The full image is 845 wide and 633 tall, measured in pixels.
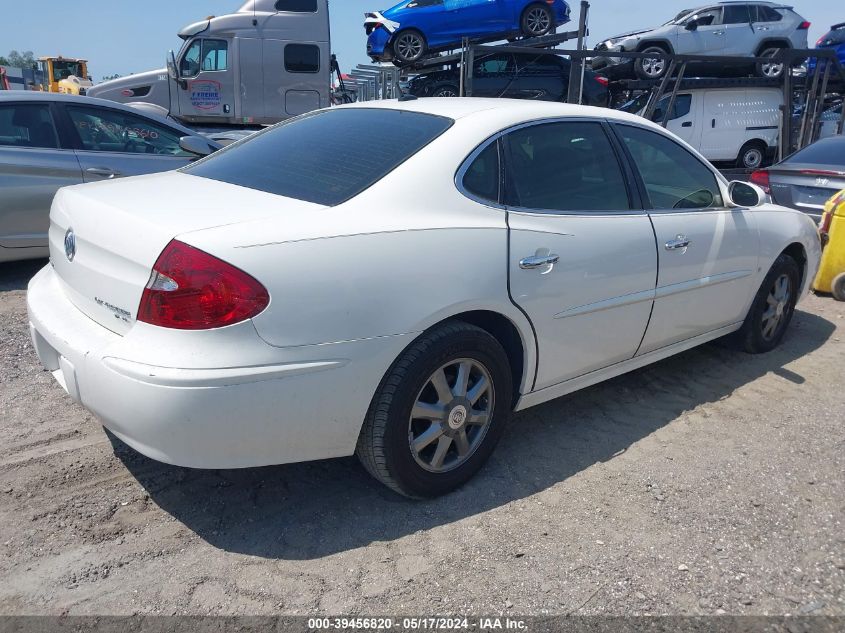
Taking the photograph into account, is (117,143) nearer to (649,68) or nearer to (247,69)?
(247,69)

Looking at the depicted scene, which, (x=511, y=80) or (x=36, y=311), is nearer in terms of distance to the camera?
(x=36, y=311)

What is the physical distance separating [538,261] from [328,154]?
3.24ft

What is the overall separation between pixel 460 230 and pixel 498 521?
1.14 meters

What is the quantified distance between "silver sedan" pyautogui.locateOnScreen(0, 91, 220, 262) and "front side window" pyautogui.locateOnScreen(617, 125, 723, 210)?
316cm

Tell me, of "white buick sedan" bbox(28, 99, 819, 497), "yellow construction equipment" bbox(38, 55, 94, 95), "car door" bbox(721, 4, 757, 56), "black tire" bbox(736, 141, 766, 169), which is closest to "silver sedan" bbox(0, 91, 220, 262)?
"white buick sedan" bbox(28, 99, 819, 497)

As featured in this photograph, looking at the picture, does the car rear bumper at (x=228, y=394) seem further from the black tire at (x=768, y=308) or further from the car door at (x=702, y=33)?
the car door at (x=702, y=33)

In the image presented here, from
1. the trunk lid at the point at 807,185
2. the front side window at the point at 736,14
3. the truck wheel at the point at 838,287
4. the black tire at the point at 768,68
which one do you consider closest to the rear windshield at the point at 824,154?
the trunk lid at the point at 807,185

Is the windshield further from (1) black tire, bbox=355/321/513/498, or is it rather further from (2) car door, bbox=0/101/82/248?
(1) black tire, bbox=355/321/513/498

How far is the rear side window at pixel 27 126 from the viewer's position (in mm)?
5637

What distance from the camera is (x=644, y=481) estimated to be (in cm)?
303

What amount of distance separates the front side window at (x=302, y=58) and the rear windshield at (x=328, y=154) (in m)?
9.31

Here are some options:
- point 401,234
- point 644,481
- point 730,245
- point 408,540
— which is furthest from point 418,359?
point 730,245

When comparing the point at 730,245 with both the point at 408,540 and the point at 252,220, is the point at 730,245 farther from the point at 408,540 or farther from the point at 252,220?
the point at 252,220

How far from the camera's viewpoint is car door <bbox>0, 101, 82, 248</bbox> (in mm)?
5516
